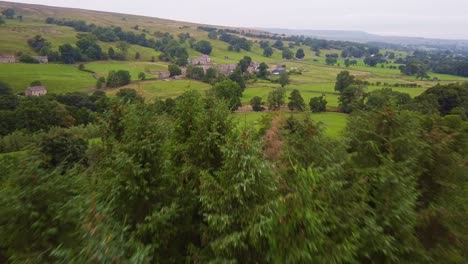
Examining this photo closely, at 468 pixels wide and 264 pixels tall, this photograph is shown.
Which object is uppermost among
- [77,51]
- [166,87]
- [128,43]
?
[128,43]

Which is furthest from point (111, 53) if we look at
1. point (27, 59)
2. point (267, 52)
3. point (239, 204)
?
point (239, 204)

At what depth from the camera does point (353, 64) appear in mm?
130625

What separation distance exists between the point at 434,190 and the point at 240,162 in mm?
9221

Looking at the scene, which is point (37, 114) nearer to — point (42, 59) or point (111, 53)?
point (42, 59)

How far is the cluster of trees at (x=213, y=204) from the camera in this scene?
606cm

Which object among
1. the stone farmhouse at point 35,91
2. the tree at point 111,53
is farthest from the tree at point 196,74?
the tree at point 111,53

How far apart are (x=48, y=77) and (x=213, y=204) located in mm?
80783

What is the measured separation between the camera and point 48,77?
73.9 meters

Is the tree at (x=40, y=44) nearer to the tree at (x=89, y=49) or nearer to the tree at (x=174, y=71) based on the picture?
the tree at (x=89, y=49)

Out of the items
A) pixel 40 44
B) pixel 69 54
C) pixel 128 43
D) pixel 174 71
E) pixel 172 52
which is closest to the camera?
pixel 174 71

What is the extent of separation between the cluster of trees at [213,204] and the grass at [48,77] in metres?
66.9

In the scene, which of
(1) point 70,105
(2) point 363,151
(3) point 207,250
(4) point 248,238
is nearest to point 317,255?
(4) point 248,238

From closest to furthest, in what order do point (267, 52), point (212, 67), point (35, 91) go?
point (35, 91) < point (212, 67) < point (267, 52)

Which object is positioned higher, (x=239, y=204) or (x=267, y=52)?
(x=239, y=204)
